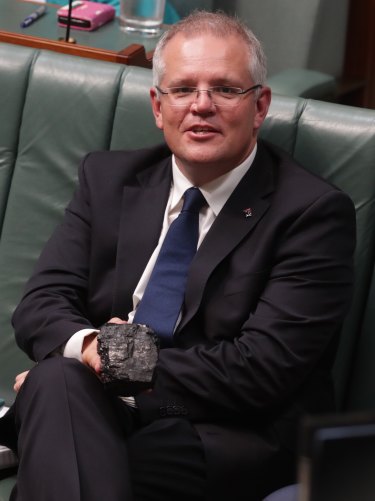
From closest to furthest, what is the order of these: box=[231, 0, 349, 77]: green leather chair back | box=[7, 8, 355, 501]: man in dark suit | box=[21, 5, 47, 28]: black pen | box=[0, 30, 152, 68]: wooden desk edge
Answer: box=[7, 8, 355, 501]: man in dark suit < box=[0, 30, 152, 68]: wooden desk edge < box=[21, 5, 47, 28]: black pen < box=[231, 0, 349, 77]: green leather chair back

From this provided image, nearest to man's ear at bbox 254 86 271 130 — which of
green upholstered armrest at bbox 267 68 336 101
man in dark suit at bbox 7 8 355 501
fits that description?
man in dark suit at bbox 7 8 355 501

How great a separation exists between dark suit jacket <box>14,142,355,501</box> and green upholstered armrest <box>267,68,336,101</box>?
78 centimetres

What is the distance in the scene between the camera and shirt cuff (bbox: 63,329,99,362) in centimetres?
178

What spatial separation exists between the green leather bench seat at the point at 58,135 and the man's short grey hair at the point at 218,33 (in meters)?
0.13

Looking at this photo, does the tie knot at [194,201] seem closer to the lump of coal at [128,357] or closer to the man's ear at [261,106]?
the man's ear at [261,106]

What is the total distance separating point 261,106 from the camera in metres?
1.90

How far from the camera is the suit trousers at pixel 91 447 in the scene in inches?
59.6

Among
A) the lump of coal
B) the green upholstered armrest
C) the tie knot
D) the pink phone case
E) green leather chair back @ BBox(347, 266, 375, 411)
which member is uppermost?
the pink phone case

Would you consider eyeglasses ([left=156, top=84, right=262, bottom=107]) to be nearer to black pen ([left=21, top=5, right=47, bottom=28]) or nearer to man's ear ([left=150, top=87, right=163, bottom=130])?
man's ear ([left=150, top=87, right=163, bottom=130])

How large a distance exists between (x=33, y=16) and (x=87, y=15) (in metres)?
0.15

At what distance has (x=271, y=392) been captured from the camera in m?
1.71

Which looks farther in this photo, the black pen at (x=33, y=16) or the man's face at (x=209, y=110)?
the black pen at (x=33, y=16)

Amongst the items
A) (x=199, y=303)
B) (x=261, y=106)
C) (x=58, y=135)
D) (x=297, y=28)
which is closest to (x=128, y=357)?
(x=199, y=303)

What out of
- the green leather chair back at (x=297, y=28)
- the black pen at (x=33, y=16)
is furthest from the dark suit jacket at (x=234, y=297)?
the green leather chair back at (x=297, y=28)
